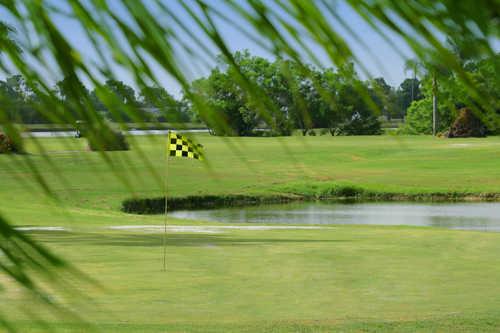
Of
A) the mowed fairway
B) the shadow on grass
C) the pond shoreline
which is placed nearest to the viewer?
the mowed fairway

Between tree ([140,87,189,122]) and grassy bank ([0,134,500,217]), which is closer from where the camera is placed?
tree ([140,87,189,122])

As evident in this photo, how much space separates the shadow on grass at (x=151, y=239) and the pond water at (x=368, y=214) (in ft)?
27.3

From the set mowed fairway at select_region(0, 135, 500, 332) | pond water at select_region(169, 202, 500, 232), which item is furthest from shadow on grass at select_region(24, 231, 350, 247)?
pond water at select_region(169, 202, 500, 232)

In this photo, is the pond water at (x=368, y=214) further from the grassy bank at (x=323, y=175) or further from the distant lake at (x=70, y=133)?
the distant lake at (x=70, y=133)

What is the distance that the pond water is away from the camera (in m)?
21.7

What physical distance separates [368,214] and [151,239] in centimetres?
1272

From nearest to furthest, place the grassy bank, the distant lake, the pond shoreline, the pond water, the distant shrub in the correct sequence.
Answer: the distant lake, the distant shrub, the pond water, the pond shoreline, the grassy bank

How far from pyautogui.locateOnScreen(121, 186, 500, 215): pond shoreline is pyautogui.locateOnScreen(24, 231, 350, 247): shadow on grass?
13467mm

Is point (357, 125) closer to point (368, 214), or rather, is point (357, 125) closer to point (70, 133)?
point (70, 133)

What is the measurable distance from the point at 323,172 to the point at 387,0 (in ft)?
118

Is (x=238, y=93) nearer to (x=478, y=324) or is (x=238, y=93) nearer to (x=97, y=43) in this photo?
(x=97, y=43)

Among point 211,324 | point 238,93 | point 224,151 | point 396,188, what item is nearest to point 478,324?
point 211,324

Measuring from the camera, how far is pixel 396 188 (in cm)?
3097

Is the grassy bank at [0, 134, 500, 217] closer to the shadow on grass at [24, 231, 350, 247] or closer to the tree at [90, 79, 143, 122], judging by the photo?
the shadow on grass at [24, 231, 350, 247]
